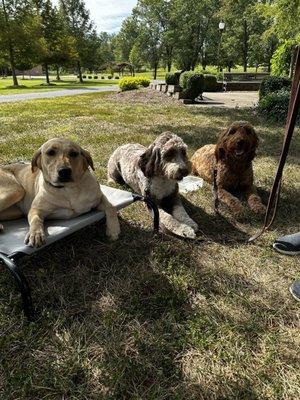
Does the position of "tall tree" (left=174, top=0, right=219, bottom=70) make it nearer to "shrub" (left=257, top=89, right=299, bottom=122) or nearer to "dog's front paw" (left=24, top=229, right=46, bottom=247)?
"shrub" (left=257, top=89, right=299, bottom=122)

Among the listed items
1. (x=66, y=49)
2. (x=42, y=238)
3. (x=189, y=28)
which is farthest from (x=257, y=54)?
(x=42, y=238)

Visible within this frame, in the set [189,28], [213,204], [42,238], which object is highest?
[189,28]

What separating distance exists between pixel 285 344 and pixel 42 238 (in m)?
2.21

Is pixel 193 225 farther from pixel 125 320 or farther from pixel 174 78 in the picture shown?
pixel 174 78

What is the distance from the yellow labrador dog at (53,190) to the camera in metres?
3.46

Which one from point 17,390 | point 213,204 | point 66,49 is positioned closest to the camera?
point 17,390

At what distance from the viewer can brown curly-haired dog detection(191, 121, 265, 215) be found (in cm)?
492

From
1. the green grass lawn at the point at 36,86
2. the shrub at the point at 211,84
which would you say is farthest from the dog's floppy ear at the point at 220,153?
the green grass lawn at the point at 36,86

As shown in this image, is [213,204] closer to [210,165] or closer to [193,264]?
[210,165]

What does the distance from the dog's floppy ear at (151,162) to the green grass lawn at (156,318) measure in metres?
0.68

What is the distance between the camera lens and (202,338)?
2.80 m

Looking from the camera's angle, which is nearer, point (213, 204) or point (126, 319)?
point (126, 319)

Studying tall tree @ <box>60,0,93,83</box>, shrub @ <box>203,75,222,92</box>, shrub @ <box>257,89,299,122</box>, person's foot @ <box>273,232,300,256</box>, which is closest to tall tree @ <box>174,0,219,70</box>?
tall tree @ <box>60,0,93,83</box>

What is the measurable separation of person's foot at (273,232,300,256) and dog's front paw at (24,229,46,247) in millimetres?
2567
